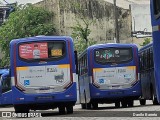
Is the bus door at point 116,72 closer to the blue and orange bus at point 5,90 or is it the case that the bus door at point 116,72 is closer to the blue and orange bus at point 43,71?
the blue and orange bus at point 43,71

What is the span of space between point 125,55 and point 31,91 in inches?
234

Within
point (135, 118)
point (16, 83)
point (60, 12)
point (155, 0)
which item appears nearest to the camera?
point (155, 0)

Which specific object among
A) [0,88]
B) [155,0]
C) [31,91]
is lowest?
[0,88]

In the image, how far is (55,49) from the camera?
65.7 ft

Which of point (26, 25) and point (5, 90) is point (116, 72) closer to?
point (5, 90)

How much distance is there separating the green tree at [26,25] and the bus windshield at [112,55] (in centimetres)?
4145

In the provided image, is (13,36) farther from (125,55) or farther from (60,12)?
(125,55)

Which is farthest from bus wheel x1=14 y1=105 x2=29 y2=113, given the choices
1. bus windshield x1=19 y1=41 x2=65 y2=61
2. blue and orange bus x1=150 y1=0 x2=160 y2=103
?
blue and orange bus x1=150 y1=0 x2=160 y2=103

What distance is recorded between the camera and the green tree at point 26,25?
2616 inches

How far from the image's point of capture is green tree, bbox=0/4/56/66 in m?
66.4

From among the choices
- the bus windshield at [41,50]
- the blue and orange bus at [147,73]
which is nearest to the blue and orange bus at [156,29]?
the bus windshield at [41,50]

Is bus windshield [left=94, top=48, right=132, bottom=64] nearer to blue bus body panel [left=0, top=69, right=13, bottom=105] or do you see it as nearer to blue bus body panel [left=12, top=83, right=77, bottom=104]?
blue bus body panel [left=12, top=83, right=77, bottom=104]

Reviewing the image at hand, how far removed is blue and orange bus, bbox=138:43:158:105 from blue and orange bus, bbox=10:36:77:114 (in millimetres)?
5017

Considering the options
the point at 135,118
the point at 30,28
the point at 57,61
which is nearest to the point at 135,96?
the point at 57,61
